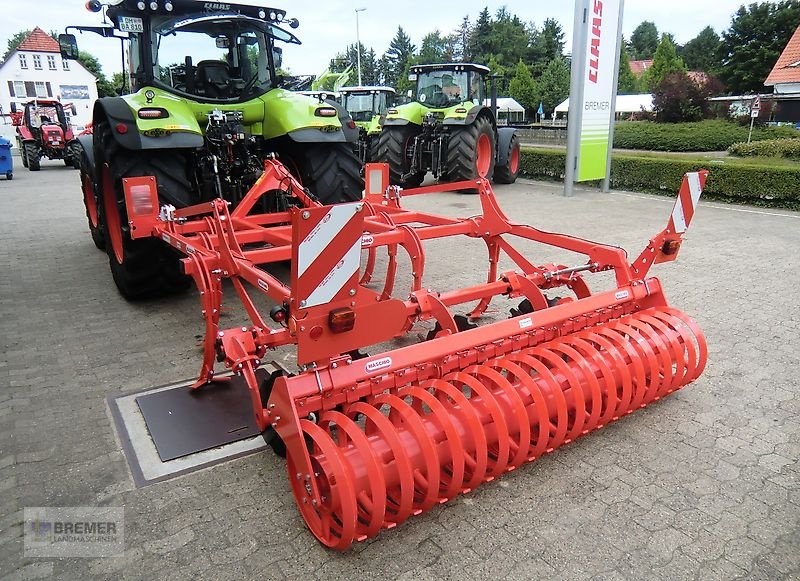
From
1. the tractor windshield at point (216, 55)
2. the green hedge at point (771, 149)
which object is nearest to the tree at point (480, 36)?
the green hedge at point (771, 149)

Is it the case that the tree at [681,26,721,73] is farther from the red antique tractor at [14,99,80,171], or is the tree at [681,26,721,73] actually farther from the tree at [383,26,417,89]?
the red antique tractor at [14,99,80,171]

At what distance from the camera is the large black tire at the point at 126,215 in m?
4.23

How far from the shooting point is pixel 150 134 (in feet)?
13.5

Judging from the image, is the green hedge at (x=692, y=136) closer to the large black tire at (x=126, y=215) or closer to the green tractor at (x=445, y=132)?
the green tractor at (x=445, y=132)

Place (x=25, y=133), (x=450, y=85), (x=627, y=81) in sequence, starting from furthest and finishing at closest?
(x=627, y=81) → (x=25, y=133) → (x=450, y=85)

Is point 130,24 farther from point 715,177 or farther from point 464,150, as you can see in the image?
point 715,177

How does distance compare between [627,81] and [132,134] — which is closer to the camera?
[132,134]

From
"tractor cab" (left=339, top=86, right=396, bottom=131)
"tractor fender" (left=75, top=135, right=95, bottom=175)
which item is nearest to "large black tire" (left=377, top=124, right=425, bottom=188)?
"tractor cab" (left=339, top=86, right=396, bottom=131)

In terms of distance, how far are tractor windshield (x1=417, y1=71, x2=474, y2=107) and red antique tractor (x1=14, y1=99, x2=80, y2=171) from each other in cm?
1103

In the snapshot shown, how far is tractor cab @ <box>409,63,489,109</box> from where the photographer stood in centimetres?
1128

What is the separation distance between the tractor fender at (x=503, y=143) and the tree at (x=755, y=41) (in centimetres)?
3174

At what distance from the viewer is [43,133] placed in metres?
16.5

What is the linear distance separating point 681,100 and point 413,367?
1116 inches

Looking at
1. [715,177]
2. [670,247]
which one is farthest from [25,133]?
[670,247]
